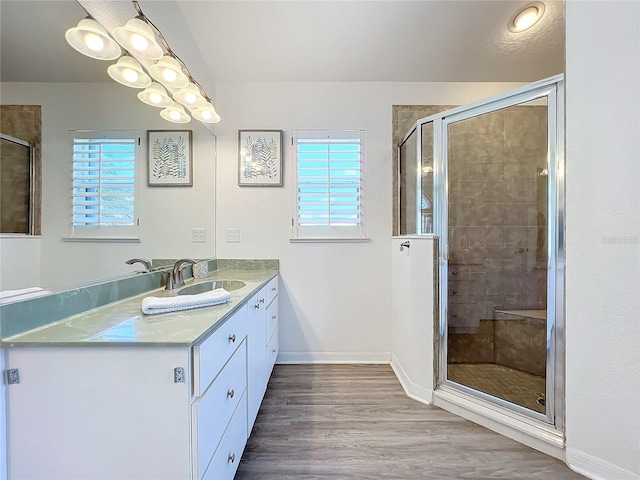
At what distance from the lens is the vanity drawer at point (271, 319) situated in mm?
1834

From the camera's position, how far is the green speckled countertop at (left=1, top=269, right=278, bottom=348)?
0.77 m

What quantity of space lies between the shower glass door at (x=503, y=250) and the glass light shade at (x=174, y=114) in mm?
1733

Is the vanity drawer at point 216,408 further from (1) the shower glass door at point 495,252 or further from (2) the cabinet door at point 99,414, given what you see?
(1) the shower glass door at point 495,252

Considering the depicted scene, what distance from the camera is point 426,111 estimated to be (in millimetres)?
2309

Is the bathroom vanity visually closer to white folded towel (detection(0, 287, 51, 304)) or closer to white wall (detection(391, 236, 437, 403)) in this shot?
white folded towel (detection(0, 287, 51, 304))

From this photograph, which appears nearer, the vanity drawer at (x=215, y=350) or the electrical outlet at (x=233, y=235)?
the vanity drawer at (x=215, y=350)

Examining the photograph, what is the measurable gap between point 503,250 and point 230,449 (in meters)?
2.46

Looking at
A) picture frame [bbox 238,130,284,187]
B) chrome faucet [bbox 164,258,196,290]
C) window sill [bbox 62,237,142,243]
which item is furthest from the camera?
picture frame [bbox 238,130,284,187]
